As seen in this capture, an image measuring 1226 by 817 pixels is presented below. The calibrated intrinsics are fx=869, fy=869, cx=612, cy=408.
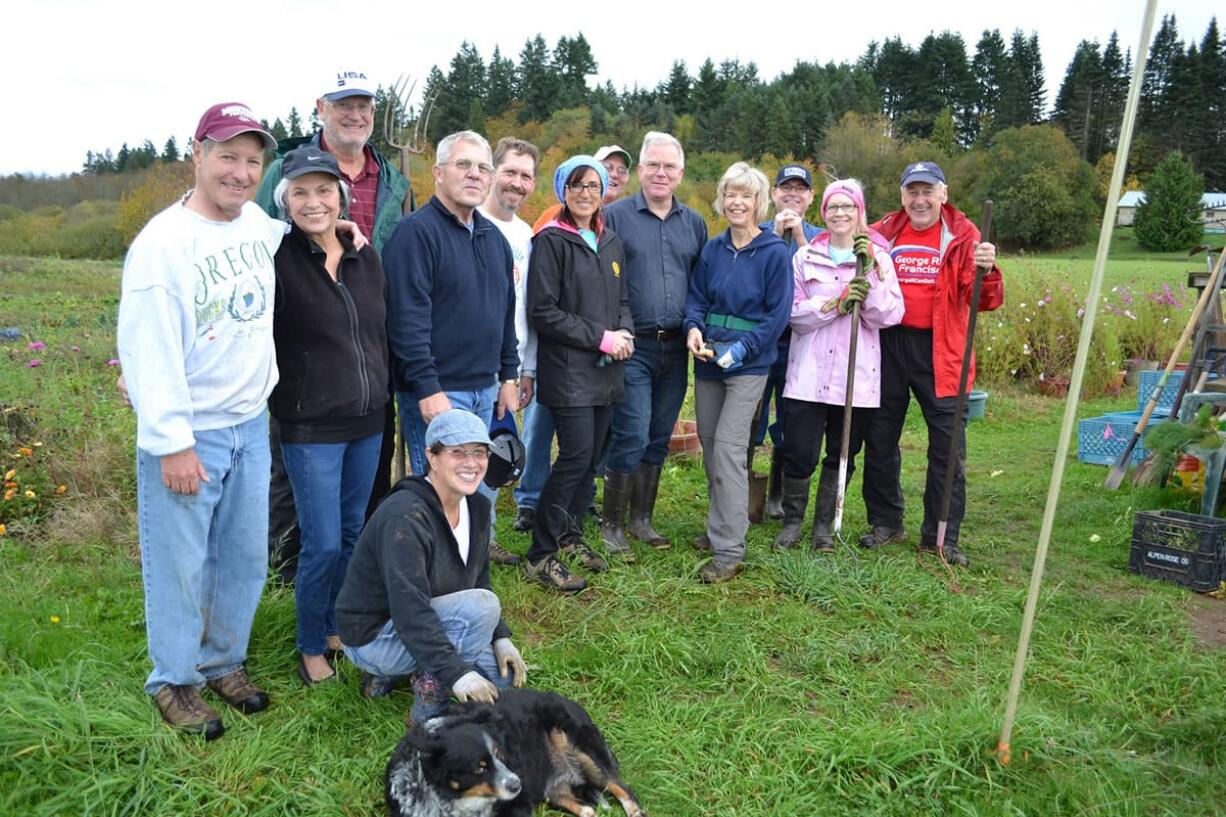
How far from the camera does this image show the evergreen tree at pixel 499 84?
2894 inches

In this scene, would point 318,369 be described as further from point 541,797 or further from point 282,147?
point 541,797

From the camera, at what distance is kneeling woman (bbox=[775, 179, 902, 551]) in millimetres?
4883

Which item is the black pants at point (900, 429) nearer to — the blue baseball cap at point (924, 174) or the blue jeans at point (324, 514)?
the blue baseball cap at point (924, 174)

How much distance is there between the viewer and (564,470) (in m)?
4.61

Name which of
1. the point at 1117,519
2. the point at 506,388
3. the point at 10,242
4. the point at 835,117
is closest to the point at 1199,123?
the point at 835,117

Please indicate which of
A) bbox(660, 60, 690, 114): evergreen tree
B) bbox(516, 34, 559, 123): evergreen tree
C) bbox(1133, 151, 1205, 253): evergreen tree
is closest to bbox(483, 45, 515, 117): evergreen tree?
bbox(516, 34, 559, 123): evergreen tree

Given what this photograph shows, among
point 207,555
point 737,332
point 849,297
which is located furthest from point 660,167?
point 207,555

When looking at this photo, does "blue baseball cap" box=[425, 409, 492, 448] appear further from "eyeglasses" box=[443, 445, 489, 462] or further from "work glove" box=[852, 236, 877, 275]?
"work glove" box=[852, 236, 877, 275]

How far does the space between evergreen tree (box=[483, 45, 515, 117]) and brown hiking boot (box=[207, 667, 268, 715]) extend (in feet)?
245

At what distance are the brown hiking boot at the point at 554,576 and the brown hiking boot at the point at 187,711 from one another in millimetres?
1815

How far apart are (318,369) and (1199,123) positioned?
56977 mm

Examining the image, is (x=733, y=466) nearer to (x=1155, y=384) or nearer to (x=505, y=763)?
(x=505, y=763)

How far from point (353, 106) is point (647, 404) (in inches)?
87.2

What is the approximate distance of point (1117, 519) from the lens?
19.2 feet
